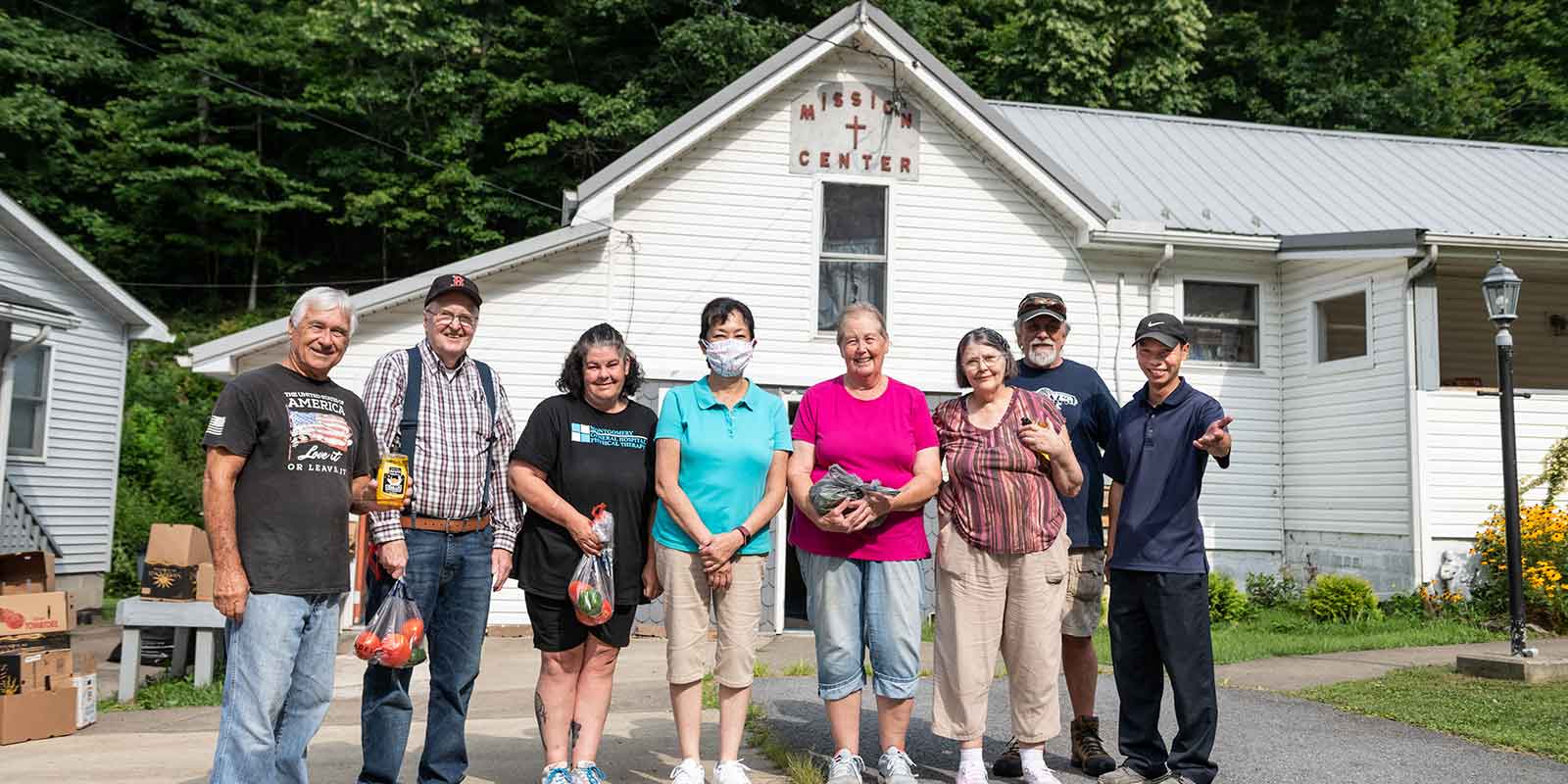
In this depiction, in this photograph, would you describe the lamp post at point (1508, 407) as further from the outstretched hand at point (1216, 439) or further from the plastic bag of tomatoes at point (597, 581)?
the plastic bag of tomatoes at point (597, 581)

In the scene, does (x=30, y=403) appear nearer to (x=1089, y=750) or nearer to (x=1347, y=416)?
(x=1089, y=750)

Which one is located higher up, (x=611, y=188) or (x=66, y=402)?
(x=611, y=188)

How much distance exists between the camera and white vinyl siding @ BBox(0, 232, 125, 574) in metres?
14.2

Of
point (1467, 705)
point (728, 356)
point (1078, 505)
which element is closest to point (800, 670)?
point (1078, 505)

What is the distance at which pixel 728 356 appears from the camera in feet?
15.1

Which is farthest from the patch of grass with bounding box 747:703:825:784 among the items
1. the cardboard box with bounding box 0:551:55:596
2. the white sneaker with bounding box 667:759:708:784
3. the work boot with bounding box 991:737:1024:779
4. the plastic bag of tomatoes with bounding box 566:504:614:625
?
the cardboard box with bounding box 0:551:55:596

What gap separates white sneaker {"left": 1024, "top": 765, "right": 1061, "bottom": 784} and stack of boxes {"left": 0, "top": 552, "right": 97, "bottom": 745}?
584 centimetres

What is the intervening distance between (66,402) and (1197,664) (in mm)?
15155

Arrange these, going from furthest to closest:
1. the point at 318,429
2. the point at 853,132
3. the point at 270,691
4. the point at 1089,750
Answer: the point at 853,132
the point at 1089,750
the point at 318,429
the point at 270,691

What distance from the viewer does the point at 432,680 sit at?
458 centimetres

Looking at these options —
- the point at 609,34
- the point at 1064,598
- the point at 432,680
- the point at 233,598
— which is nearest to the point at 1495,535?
the point at 1064,598

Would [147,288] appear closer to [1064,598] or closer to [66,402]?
[66,402]

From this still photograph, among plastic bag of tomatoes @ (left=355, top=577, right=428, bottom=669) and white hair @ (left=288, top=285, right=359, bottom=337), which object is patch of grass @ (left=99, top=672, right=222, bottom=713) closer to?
plastic bag of tomatoes @ (left=355, top=577, right=428, bottom=669)

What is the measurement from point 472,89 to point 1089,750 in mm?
25009
